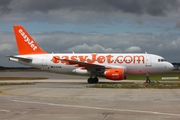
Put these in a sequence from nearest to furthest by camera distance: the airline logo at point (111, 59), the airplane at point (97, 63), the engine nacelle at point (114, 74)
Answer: the engine nacelle at point (114, 74) < the airplane at point (97, 63) < the airline logo at point (111, 59)

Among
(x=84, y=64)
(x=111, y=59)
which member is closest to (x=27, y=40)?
(x=84, y=64)

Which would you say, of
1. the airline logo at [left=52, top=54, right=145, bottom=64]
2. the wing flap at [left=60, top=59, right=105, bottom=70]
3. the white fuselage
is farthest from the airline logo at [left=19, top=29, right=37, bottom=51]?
the wing flap at [left=60, top=59, right=105, bottom=70]

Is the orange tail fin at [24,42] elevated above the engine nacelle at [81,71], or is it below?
above

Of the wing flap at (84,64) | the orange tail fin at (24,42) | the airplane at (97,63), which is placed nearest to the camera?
the wing flap at (84,64)

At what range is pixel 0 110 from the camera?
1305 centimetres

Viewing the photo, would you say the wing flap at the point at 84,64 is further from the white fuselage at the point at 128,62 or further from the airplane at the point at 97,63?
the white fuselage at the point at 128,62

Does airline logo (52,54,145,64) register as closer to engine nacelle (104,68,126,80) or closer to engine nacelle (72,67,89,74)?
engine nacelle (72,67,89,74)

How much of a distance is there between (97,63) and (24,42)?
9.41 meters

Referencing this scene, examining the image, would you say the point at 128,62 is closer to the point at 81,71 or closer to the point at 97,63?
the point at 97,63

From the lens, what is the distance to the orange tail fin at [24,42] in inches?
1512

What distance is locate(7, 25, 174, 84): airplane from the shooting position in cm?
3433

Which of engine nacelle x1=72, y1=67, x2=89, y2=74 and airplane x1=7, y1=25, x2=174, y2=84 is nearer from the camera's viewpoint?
airplane x1=7, y1=25, x2=174, y2=84

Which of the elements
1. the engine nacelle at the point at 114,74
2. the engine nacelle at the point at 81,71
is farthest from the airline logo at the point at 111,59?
the engine nacelle at the point at 114,74

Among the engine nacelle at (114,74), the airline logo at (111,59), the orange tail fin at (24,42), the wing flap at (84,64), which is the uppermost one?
the orange tail fin at (24,42)
